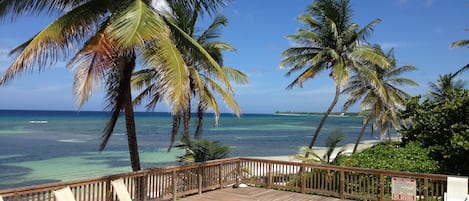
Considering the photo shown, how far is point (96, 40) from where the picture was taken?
616 centimetres

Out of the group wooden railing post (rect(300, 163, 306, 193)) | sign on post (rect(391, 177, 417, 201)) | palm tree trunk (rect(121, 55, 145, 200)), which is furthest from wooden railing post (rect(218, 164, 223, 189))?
sign on post (rect(391, 177, 417, 201))

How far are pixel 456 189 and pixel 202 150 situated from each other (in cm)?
535

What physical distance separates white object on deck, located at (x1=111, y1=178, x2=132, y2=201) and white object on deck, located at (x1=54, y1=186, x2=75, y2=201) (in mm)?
782

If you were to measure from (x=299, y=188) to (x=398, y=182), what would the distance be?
221 cm

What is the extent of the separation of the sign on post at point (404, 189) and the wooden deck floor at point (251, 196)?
1.20 metres

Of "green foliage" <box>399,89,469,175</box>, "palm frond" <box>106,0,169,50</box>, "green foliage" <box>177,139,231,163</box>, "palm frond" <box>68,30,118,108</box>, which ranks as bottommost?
"green foliage" <box>177,139,231,163</box>

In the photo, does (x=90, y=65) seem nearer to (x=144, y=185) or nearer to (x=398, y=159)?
(x=144, y=185)

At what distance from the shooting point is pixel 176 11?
7.76m

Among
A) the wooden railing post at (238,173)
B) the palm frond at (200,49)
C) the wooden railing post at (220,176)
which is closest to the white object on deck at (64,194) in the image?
the palm frond at (200,49)

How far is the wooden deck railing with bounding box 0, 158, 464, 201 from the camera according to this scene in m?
6.47

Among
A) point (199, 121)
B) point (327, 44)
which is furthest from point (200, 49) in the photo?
point (327, 44)

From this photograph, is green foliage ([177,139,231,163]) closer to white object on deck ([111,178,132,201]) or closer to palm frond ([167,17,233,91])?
palm frond ([167,17,233,91])

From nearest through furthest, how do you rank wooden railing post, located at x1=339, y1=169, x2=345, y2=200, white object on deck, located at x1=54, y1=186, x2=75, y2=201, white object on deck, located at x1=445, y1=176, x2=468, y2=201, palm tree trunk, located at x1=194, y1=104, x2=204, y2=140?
white object on deck, located at x1=54, y1=186, x2=75, y2=201 → white object on deck, located at x1=445, y1=176, x2=468, y2=201 → wooden railing post, located at x1=339, y1=169, x2=345, y2=200 → palm tree trunk, located at x1=194, y1=104, x2=204, y2=140

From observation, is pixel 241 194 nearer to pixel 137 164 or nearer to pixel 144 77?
pixel 137 164
